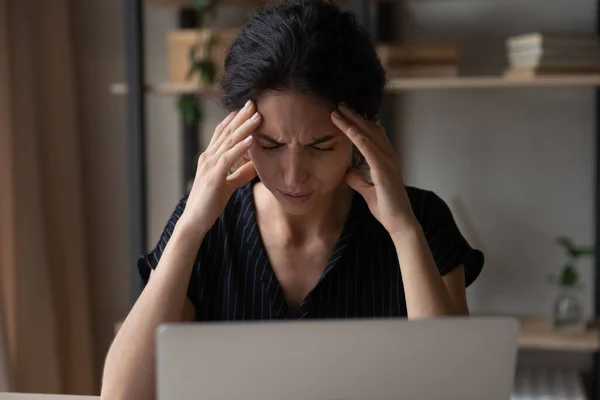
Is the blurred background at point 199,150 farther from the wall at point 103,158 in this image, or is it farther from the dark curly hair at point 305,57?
the dark curly hair at point 305,57

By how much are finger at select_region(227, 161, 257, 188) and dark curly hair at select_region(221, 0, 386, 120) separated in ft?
0.38

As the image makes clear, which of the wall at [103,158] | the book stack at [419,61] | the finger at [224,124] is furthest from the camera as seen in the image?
the wall at [103,158]

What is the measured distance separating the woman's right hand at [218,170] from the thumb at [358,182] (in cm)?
20

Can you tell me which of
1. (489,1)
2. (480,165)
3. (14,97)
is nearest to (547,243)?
(480,165)

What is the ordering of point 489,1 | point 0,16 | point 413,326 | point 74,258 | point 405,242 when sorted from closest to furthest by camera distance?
point 413,326 → point 405,242 → point 0,16 → point 489,1 → point 74,258

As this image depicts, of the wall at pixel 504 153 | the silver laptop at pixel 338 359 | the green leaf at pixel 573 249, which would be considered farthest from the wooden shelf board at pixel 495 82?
the silver laptop at pixel 338 359

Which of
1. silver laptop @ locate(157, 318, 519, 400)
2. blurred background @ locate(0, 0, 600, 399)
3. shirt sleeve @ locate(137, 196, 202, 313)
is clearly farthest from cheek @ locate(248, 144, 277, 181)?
blurred background @ locate(0, 0, 600, 399)

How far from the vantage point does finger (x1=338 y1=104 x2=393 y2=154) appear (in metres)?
1.29

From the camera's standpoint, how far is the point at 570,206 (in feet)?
8.16

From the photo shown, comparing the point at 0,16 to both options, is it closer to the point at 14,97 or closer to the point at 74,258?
the point at 14,97

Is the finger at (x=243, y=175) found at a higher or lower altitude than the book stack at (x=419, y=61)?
lower

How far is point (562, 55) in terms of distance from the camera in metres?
2.15

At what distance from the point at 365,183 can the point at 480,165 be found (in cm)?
123

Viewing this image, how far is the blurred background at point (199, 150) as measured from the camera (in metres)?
2.30
